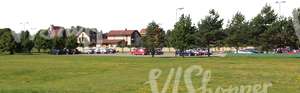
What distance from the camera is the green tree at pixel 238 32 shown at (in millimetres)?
96175

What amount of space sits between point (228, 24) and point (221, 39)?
377 inches

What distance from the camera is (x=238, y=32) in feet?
318

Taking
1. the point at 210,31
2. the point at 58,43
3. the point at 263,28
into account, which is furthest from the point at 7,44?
the point at 263,28

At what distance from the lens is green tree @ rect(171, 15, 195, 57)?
7819 centimetres

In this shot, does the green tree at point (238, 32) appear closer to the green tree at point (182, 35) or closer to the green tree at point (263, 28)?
the green tree at point (263, 28)

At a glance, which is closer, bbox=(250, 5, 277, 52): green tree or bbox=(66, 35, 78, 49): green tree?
bbox=(250, 5, 277, 52): green tree

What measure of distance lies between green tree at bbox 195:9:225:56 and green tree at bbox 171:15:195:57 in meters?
9.34

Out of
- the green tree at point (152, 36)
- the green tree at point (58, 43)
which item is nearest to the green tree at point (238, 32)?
the green tree at point (152, 36)

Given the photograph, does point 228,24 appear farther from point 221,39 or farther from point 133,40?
point 133,40

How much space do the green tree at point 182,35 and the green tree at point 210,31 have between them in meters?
9.34

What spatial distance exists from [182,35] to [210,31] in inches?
570

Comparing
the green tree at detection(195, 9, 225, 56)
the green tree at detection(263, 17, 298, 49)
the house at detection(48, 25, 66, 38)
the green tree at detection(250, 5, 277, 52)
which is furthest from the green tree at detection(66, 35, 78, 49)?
the green tree at detection(263, 17, 298, 49)

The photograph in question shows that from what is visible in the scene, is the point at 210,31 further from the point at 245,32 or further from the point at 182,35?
the point at 182,35

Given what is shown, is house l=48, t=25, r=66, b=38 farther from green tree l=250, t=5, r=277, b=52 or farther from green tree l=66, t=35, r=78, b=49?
green tree l=250, t=5, r=277, b=52
